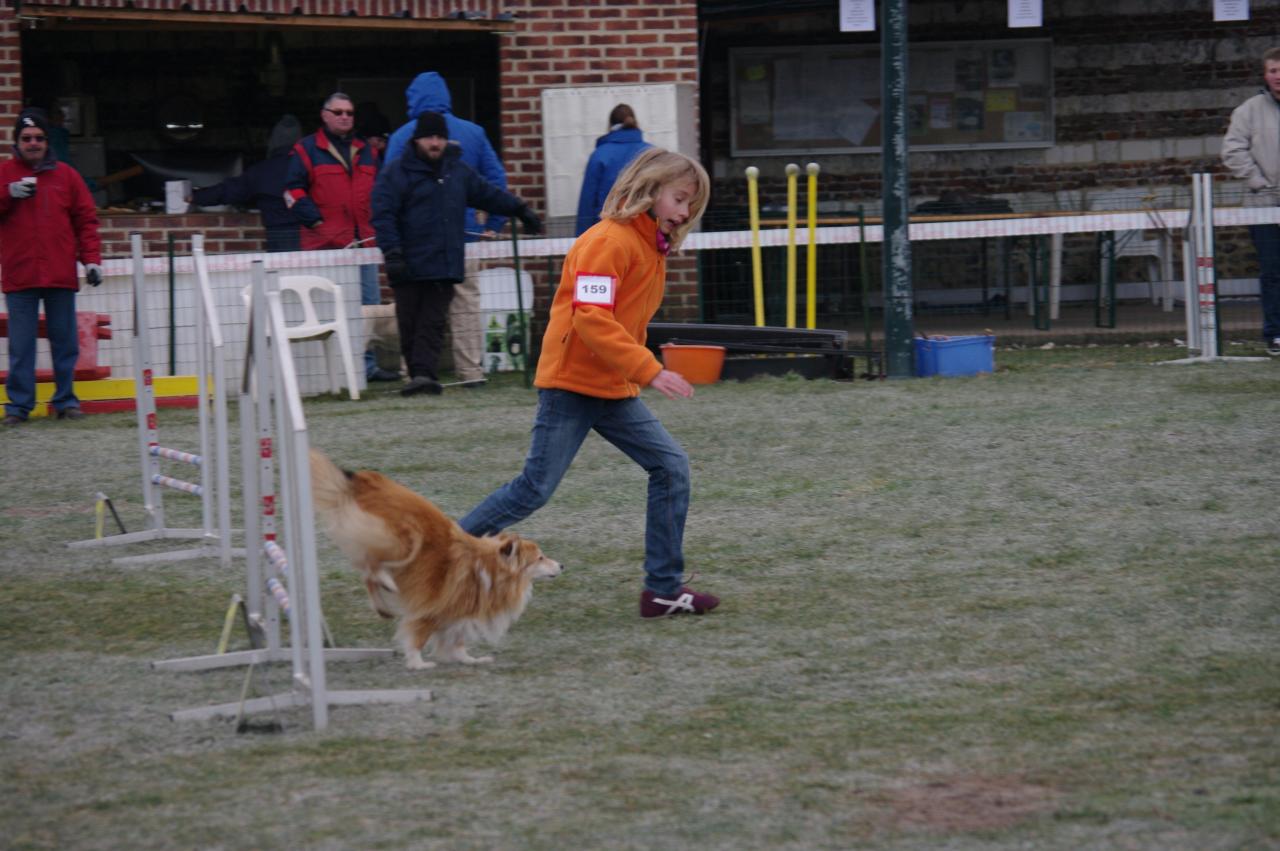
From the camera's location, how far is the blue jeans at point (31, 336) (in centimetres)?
1155

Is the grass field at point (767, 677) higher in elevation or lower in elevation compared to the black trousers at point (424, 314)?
lower

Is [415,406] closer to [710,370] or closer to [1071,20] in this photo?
[710,370]

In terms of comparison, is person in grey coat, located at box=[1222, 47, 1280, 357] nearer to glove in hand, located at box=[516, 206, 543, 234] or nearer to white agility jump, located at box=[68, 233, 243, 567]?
glove in hand, located at box=[516, 206, 543, 234]

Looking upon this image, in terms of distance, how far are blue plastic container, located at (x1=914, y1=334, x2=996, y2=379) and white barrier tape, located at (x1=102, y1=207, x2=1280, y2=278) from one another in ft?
3.50

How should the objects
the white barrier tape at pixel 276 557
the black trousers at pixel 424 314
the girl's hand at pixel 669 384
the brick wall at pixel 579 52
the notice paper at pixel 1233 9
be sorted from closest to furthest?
the white barrier tape at pixel 276 557, the girl's hand at pixel 669 384, the black trousers at pixel 424 314, the brick wall at pixel 579 52, the notice paper at pixel 1233 9

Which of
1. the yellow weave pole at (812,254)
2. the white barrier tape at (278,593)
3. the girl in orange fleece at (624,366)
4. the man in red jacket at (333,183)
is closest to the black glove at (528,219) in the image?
the man in red jacket at (333,183)

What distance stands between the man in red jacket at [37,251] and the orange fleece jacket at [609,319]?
661 centimetres

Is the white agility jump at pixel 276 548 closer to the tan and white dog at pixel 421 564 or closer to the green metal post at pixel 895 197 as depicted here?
the tan and white dog at pixel 421 564

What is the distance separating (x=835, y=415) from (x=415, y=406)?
2989 mm

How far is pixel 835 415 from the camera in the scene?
10836mm

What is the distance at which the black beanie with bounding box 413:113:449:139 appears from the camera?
12094 millimetres

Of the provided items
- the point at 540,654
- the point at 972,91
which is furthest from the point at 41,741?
the point at 972,91

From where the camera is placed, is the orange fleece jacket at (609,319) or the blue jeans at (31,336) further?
the blue jeans at (31,336)

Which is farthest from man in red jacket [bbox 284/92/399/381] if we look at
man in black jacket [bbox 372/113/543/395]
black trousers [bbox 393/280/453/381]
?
man in black jacket [bbox 372/113/543/395]
